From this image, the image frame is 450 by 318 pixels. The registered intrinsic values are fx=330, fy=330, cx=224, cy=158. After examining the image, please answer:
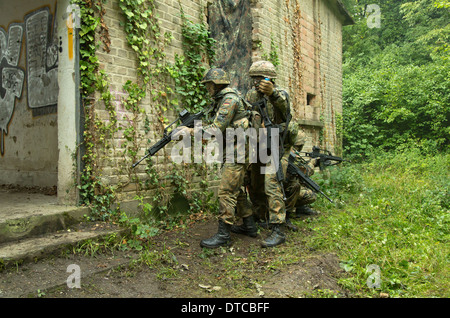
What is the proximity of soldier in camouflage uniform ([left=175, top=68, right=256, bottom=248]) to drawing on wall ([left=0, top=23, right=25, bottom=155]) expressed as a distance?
385 centimetres

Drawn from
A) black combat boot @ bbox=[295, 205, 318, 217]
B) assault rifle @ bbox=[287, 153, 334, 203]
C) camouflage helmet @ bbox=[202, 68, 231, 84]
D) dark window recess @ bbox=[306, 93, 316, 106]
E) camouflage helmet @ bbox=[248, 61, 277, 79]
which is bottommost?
black combat boot @ bbox=[295, 205, 318, 217]

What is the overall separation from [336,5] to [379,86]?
418 cm

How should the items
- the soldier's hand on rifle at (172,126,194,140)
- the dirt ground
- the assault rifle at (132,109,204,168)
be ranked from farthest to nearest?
the assault rifle at (132,109,204,168) → the soldier's hand on rifle at (172,126,194,140) → the dirt ground

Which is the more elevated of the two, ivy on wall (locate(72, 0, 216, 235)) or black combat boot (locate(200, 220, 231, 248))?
ivy on wall (locate(72, 0, 216, 235))

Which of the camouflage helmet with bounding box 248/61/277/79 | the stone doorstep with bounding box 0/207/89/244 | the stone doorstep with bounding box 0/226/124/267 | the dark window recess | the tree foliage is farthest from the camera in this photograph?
the tree foliage

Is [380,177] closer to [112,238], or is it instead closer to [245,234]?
[245,234]

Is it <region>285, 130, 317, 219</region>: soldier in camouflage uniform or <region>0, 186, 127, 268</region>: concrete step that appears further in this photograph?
<region>285, 130, 317, 219</region>: soldier in camouflage uniform

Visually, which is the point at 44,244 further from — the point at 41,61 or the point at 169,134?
the point at 41,61

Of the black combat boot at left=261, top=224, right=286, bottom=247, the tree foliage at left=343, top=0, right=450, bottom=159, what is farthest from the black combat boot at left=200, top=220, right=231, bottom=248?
the tree foliage at left=343, top=0, right=450, bottom=159

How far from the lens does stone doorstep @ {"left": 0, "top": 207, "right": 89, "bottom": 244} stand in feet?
10.8

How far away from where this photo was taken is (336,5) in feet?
32.2

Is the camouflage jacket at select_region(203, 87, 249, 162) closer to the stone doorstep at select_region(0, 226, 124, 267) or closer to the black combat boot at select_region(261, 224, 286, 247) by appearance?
the black combat boot at select_region(261, 224, 286, 247)

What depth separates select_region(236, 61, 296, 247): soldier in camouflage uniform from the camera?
4.17m

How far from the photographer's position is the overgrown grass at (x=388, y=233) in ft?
9.79
